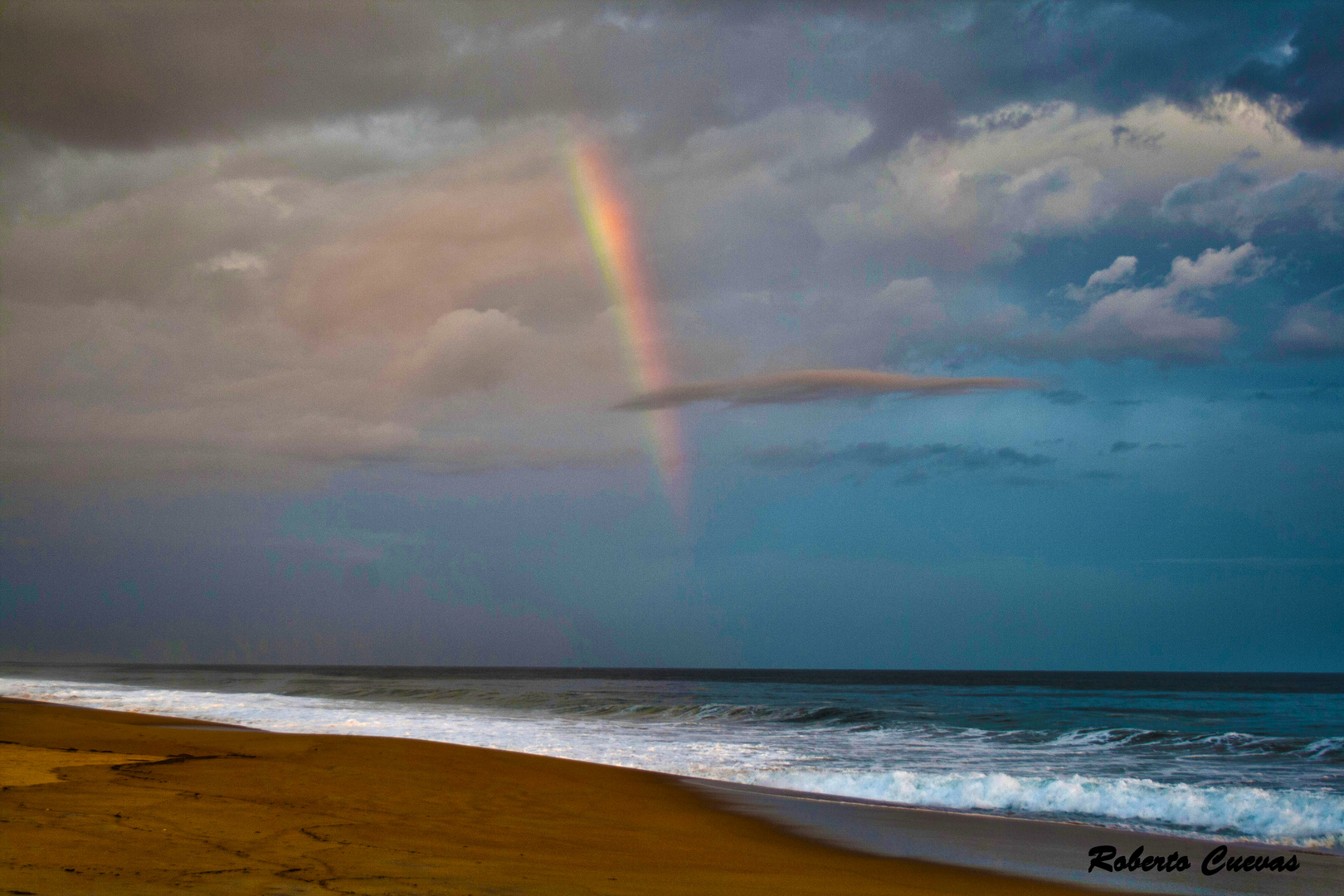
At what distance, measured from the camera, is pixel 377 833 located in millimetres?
Result: 8344

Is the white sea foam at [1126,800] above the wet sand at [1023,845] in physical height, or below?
below

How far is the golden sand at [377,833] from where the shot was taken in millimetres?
6281

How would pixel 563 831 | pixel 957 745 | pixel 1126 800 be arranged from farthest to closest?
pixel 957 745
pixel 1126 800
pixel 563 831

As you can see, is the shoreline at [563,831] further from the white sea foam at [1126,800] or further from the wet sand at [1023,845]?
the white sea foam at [1126,800]

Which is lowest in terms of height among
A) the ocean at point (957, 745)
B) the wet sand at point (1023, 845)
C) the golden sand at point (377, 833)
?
the ocean at point (957, 745)

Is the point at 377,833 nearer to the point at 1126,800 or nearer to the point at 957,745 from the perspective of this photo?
the point at 1126,800

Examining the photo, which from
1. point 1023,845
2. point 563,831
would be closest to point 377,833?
point 563,831

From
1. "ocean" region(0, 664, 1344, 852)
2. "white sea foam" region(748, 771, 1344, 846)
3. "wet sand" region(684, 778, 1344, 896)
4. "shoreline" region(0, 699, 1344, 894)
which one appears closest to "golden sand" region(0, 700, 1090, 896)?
"shoreline" region(0, 699, 1344, 894)

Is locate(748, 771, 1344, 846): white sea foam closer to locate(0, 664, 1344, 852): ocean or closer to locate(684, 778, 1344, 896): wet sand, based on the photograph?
locate(0, 664, 1344, 852): ocean

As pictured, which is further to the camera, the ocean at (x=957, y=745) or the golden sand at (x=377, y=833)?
the ocean at (x=957, y=745)

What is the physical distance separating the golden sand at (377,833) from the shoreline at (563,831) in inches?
1.6

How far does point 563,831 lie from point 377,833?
2.10 metres

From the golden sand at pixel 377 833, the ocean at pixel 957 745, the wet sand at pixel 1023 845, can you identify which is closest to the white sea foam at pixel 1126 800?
the ocean at pixel 957 745

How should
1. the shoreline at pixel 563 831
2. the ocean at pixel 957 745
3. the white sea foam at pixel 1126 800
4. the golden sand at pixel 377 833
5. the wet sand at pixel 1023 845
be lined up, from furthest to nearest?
1. the ocean at pixel 957 745
2. the white sea foam at pixel 1126 800
3. the wet sand at pixel 1023 845
4. the shoreline at pixel 563 831
5. the golden sand at pixel 377 833
